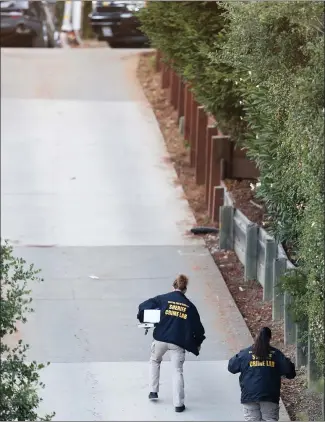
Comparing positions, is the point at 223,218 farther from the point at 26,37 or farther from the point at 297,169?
the point at 26,37

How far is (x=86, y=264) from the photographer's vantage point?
1538 centimetres

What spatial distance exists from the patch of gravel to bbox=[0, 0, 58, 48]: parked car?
4.11 meters

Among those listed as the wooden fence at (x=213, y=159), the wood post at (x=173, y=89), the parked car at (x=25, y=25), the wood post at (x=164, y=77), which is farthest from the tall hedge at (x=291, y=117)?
the parked car at (x=25, y=25)

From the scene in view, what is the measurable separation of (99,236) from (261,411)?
23.9 feet

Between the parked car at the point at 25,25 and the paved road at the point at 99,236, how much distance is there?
647 millimetres

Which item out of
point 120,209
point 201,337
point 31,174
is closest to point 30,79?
point 31,174

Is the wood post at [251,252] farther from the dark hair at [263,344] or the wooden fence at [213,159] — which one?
the dark hair at [263,344]

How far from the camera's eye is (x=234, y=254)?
15.7 metres

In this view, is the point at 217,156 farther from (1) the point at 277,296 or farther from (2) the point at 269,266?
(1) the point at 277,296

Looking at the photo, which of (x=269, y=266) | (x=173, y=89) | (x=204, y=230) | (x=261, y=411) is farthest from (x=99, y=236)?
(x=261, y=411)

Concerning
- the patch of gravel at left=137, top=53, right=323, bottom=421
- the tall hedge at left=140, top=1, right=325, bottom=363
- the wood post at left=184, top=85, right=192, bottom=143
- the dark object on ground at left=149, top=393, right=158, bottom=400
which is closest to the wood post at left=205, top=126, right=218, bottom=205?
the patch of gravel at left=137, top=53, right=323, bottom=421

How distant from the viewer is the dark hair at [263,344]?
9.33 meters

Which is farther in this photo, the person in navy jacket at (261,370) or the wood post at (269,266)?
the wood post at (269,266)

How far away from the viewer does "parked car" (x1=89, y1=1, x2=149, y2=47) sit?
27.7m
